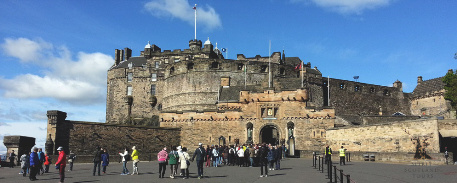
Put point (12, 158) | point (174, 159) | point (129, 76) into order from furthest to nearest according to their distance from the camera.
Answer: point (129, 76)
point (12, 158)
point (174, 159)

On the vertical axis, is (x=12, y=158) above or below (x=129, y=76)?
below

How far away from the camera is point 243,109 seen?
35406 millimetres

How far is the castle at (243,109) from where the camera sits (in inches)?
1096

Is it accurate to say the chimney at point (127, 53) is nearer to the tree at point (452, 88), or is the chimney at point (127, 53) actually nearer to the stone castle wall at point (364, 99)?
the stone castle wall at point (364, 99)

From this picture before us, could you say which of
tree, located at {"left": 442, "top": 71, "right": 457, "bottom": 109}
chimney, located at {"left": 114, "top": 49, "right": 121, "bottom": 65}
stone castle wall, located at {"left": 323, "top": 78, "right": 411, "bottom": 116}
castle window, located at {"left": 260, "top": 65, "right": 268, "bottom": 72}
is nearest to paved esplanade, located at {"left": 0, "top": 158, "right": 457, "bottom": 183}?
tree, located at {"left": 442, "top": 71, "right": 457, "bottom": 109}

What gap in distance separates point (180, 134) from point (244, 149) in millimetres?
15405

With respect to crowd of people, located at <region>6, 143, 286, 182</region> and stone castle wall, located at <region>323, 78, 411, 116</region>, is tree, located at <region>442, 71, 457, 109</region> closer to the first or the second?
stone castle wall, located at <region>323, 78, 411, 116</region>

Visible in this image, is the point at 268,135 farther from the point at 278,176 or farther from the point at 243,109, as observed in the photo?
the point at 278,176

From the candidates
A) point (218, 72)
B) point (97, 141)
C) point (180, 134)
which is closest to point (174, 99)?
point (218, 72)

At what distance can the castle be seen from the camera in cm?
2783

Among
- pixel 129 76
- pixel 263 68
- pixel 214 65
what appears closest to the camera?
pixel 214 65

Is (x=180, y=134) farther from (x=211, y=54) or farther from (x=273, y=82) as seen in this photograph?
(x=211, y=54)

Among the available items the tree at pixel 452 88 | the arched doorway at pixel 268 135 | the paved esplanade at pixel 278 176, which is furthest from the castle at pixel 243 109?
the paved esplanade at pixel 278 176

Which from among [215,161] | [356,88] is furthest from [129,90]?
[215,161]
